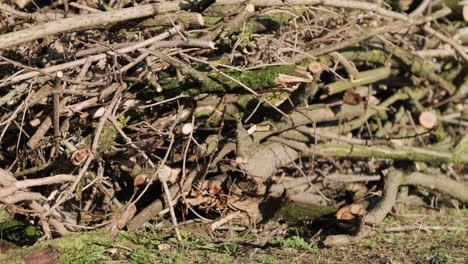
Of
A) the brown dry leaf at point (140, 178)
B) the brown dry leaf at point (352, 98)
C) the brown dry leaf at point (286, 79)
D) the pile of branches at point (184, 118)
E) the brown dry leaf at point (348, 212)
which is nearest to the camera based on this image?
the pile of branches at point (184, 118)

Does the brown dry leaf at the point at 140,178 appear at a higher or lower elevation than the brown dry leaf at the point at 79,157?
lower

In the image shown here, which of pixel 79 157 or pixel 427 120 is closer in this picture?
pixel 79 157

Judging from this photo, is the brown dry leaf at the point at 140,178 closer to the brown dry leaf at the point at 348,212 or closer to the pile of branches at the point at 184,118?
the pile of branches at the point at 184,118

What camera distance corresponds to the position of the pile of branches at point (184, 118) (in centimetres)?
486

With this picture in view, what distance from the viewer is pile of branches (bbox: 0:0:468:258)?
4.86 metres

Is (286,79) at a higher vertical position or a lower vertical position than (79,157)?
higher

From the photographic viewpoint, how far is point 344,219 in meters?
5.56

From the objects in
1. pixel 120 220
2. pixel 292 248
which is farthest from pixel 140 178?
pixel 292 248

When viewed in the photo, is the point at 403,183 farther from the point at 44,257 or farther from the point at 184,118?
the point at 44,257

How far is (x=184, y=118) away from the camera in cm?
540

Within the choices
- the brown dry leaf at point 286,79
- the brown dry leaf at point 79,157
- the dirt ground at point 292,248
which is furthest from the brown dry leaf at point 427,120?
the brown dry leaf at point 79,157

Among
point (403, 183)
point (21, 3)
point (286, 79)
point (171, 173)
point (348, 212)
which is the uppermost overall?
point (21, 3)

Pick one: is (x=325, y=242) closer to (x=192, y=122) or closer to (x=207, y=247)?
(x=207, y=247)

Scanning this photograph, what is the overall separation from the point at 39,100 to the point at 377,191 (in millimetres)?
3707
